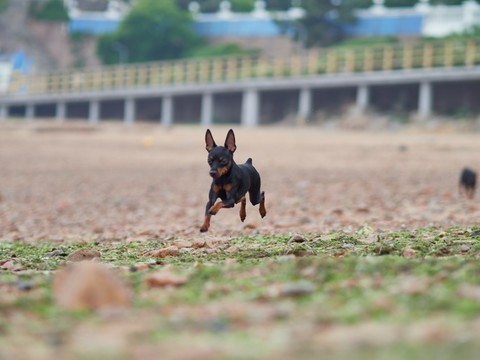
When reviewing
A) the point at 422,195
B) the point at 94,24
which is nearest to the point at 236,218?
the point at 422,195

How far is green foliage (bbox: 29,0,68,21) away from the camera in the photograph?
277 ft

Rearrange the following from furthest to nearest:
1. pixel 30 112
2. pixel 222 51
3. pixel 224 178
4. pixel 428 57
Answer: pixel 222 51, pixel 30 112, pixel 428 57, pixel 224 178

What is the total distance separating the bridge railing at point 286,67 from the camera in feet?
149

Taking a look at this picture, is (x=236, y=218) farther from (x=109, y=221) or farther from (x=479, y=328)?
(x=479, y=328)

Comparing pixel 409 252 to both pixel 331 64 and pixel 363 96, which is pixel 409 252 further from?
pixel 331 64

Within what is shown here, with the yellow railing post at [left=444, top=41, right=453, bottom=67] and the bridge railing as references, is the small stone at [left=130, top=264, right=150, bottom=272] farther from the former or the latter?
the yellow railing post at [left=444, top=41, right=453, bottom=67]

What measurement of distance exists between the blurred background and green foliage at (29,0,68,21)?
0.11 m

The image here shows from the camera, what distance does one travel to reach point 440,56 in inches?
1817

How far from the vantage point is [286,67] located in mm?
50656

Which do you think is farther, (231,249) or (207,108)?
(207,108)

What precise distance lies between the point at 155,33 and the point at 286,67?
2382 centimetres

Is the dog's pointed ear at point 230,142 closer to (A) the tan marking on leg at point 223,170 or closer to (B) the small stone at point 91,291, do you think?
(A) the tan marking on leg at point 223,170

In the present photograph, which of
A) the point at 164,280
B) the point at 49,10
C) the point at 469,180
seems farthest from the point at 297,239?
the point at 49,10

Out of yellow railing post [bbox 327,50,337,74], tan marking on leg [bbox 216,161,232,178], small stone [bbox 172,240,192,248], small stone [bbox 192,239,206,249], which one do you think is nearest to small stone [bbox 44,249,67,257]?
small stone [bbox 172,240,192,248]
